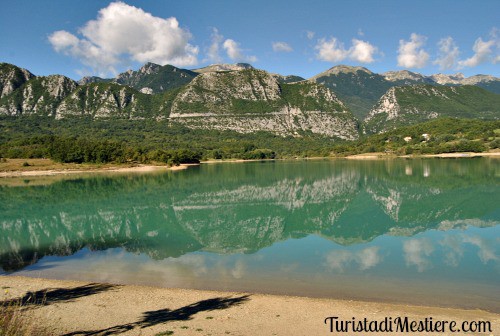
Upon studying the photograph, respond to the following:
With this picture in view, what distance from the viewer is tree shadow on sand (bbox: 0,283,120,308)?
1142cm

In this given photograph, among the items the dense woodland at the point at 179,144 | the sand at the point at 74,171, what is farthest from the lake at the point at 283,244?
the dense woodland at the point at 179,144

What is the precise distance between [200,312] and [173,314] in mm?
795

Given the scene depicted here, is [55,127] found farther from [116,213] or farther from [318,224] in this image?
[318,224]

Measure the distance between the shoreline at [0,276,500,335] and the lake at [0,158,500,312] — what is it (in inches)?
42.9

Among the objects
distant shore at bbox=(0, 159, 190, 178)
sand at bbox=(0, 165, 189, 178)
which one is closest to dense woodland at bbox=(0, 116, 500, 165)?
distant shore at bbox=(0, 159, 190, 178)

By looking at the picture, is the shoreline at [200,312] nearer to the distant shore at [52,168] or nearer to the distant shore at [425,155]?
the distant shore at [52,168]

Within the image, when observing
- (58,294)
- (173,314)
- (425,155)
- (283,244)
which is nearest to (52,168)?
(283,244)

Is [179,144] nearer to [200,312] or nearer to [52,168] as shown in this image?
[52,168]

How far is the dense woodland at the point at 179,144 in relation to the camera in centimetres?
11162

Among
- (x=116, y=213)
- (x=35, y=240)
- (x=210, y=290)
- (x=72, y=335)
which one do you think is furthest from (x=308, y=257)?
(x=116, y=213)

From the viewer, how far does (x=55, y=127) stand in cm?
19462

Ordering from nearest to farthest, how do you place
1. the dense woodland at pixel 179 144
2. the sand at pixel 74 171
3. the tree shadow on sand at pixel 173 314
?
the tree shadow on sand at pixel 173 314 → the sand at pixel 74 171 → the dense woodland at pixel 179 144

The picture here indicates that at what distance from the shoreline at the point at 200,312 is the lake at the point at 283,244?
3.57 feet

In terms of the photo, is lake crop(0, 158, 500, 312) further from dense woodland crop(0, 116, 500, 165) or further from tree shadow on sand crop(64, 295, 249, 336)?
dense woodland crop(0, 116, 500, 165)
